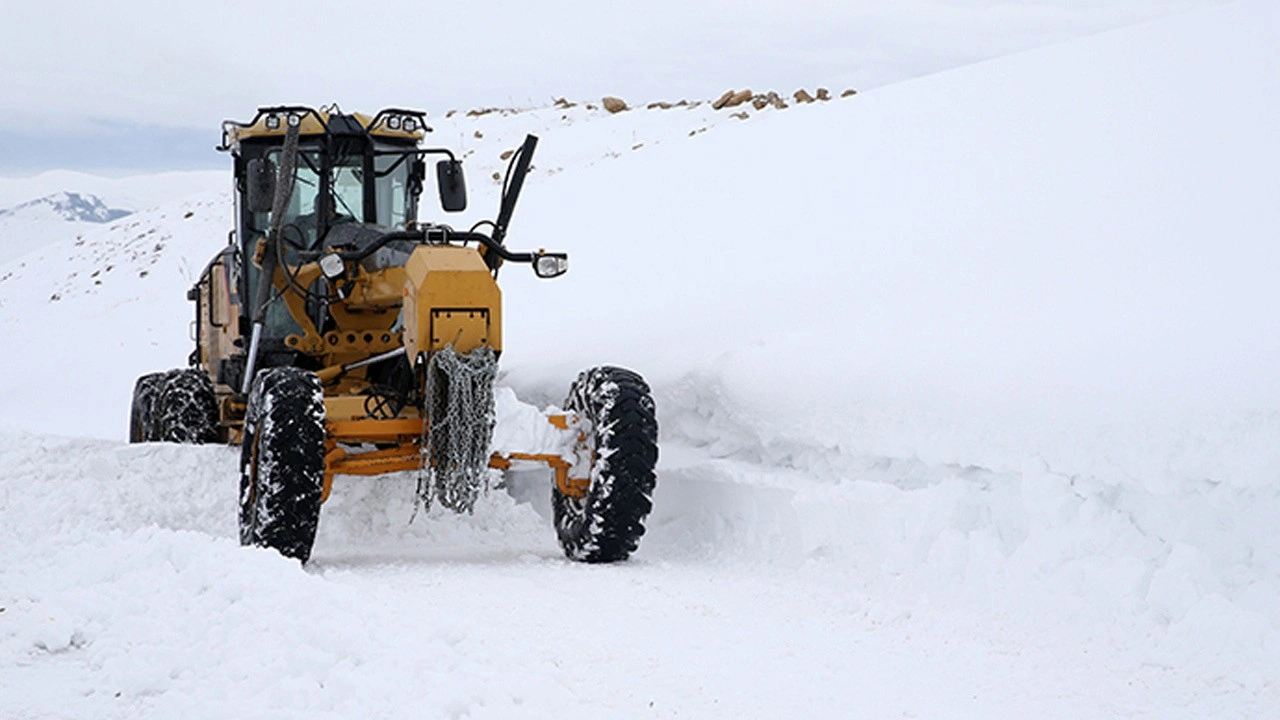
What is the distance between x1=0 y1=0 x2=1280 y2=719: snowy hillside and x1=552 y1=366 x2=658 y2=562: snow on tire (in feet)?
0.72

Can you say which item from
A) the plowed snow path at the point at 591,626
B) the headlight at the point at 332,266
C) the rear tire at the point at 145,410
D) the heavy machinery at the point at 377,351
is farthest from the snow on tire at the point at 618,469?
the rear tire at the point at 145,410

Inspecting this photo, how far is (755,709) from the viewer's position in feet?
15.9

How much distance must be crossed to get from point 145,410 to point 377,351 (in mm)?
3127

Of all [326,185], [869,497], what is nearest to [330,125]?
[326,185]

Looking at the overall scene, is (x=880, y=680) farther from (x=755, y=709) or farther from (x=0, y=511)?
(x=0, y=511)

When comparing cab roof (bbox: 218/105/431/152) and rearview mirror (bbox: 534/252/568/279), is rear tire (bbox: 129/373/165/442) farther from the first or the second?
rearview mirror (bbox: 534/252/568/279)

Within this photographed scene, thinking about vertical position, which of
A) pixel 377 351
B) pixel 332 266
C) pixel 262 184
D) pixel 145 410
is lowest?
pixel 145 410

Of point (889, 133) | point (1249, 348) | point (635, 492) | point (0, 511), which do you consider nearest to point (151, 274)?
point (889, 133)

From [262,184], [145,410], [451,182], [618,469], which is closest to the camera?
[618,469]

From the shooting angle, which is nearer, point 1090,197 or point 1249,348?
point 1249,348

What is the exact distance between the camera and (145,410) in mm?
11312

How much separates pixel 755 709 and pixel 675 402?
191 inches

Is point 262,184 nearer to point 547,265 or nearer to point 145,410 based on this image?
point 547,265

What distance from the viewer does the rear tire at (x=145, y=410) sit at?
11.0m
